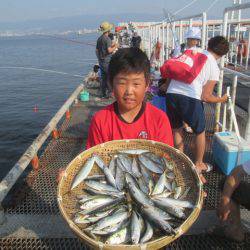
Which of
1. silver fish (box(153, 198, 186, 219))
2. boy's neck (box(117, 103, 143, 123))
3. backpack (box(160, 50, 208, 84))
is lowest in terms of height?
silver fish (box(153, 198, 186, 219))

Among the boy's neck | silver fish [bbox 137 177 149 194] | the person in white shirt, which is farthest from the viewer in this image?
the person in white shirt

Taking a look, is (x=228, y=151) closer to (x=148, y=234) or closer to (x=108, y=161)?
(x=108, y=161)

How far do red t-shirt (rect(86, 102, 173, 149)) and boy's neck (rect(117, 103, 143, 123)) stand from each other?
2 centimetres

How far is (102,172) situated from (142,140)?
18.5 inches

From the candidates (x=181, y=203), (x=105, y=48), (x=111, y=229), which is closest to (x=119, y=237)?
(x=111, y=229)

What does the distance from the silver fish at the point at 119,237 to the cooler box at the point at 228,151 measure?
3002 mm

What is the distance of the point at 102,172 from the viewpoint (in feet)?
8.95

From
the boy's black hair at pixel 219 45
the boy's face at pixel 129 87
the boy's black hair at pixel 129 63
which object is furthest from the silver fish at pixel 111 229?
the boy's black hair at pixel 219 45

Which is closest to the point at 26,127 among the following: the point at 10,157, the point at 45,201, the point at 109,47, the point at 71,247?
the point at 10,157

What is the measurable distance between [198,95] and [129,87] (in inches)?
102

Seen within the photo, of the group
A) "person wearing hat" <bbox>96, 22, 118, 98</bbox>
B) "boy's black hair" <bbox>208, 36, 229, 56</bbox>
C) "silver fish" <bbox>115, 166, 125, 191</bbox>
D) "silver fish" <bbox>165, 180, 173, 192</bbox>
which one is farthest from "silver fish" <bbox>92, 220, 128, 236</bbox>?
"person wearing hat" <bbox>96, 22, 118, 98</bbox>

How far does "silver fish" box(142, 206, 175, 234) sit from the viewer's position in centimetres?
212

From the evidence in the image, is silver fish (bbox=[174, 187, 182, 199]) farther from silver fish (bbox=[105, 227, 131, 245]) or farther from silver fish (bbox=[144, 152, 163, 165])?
silver fish (bbox=[105, 227, 131, 245])

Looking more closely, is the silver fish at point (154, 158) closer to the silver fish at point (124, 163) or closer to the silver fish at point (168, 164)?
the silver fish at point (168, 164)
